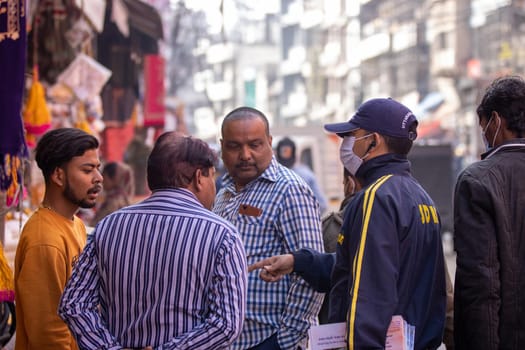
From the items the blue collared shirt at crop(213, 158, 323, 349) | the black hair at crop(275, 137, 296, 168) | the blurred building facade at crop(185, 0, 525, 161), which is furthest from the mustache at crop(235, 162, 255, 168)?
the blurred building facade at crop(185, 0, 525, 161)

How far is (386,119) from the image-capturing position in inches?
168

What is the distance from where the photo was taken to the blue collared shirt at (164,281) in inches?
141

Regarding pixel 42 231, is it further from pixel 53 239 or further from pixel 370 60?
pixel 370 60

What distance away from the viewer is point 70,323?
3.75 metres

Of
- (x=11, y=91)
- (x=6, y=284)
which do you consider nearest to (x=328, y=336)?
(x=6, y=284)

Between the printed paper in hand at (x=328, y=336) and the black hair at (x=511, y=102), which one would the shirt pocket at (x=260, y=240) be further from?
the black hair at (x=511, y=102)

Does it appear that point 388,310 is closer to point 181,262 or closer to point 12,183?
point 181,262

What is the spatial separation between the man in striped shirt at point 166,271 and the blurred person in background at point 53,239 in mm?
486

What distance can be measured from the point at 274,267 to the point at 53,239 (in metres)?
1.03

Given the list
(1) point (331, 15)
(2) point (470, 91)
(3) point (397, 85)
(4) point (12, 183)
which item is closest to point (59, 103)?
(4) point (12, 183)

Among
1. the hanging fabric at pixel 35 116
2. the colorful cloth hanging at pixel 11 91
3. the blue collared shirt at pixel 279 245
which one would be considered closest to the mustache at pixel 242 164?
the blue collared shirt at pixel 279 245

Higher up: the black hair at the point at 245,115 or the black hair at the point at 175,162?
the black hair at the point at 245,115

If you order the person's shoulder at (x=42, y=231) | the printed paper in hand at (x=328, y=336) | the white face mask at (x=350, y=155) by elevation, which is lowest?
the printed paper in hand at (x=328, y=336)

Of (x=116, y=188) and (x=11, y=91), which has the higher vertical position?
(x=11, y=91)
